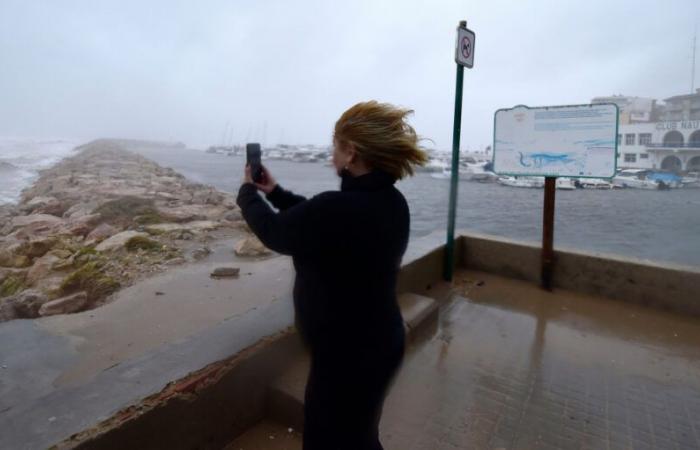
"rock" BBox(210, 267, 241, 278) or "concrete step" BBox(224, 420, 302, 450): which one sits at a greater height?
"rock" BBox(210, 267, 241, 278)

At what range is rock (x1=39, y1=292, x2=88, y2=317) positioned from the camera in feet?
17.6

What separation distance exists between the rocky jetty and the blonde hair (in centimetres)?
532

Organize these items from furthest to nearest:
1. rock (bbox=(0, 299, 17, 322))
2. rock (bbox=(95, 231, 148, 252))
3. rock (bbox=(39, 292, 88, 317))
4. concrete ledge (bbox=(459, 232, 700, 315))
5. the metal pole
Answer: rock (bbox=(95, 231, 148, 252)), rock (bbox=(0, 299, 17, 322)), rock (bbox=(39, 292, 88, 317)), the metal pole, concrete ledge (bbox=(459, 232, 700, 315))

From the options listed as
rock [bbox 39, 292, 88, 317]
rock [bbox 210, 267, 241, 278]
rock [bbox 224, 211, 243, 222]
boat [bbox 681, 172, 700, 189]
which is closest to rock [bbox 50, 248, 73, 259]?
rock [bbox 39, 292, 88, 317]

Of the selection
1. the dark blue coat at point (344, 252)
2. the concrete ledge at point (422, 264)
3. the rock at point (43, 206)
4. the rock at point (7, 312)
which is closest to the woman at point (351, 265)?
the dark blue coat at point (344, 252)

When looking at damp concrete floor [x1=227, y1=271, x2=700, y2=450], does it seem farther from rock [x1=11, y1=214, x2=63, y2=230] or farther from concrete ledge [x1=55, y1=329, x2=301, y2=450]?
rock [x1=11, y1=214, x2=63, y2=230]

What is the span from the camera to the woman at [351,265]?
143 centimetres

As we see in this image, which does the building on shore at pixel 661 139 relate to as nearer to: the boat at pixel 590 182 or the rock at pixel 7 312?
the boat at pixel 590 182

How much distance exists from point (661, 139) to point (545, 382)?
4590 centimetres

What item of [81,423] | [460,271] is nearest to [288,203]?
[81,423]

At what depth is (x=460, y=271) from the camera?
507cm

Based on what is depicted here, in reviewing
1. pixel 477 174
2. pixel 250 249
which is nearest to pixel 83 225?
pixel 250 249

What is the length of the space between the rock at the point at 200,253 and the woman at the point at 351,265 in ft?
21.8

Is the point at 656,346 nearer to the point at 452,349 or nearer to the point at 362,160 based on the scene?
the point at 452,349
